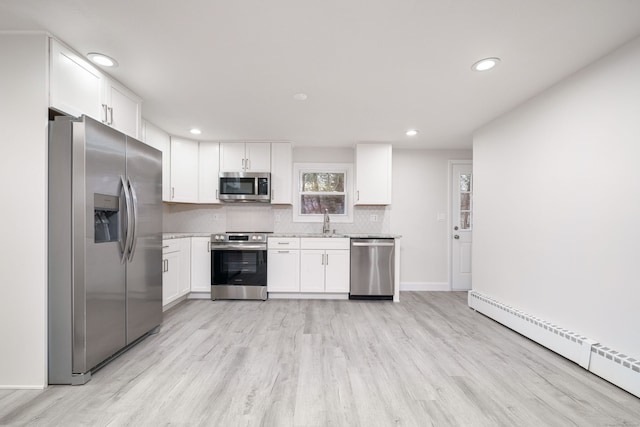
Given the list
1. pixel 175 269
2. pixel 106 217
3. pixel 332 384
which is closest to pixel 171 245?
pixel 175 269

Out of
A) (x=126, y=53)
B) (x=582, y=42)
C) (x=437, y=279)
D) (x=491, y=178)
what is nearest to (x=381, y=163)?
(x=491, y=178)

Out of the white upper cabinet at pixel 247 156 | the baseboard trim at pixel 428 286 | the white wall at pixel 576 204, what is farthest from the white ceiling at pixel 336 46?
the baseboard trim at pixel 428 286

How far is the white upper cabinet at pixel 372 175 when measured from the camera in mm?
4227

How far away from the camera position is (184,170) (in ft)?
13.4

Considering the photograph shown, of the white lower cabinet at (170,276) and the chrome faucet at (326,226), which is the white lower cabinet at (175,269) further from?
the chrome faucet at (326,226)

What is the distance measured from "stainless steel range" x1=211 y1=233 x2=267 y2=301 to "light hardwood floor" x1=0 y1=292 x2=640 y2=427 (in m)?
0.93

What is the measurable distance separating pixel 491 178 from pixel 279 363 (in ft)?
9.86

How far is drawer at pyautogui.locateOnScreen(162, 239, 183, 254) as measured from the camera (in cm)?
333

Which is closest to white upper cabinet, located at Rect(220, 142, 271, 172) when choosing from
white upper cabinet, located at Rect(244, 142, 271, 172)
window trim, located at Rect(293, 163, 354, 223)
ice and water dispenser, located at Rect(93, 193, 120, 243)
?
white upper cabinet, located at Rect(244, 142, 271, 172)

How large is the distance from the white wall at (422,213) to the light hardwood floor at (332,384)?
5.37 ft

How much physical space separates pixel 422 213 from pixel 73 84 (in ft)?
14.5

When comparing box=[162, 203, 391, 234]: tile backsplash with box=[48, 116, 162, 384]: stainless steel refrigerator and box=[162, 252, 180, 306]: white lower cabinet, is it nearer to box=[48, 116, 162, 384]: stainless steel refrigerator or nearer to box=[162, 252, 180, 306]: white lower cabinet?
box=[162, 252, 180, 306]: white lower cabinet

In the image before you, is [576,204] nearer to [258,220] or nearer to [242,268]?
[242,268]

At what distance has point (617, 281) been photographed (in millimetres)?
1908
